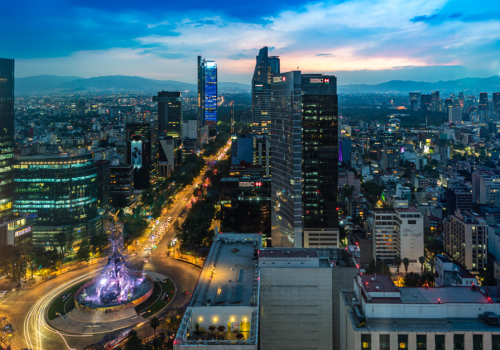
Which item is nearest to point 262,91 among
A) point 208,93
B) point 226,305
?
point 208,93

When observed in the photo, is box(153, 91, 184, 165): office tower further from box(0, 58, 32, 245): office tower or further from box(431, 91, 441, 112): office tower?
box(431, 91, 441, 112): office tower

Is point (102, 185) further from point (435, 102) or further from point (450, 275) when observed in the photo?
point (435, 102)

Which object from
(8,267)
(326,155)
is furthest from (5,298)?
(326,155)

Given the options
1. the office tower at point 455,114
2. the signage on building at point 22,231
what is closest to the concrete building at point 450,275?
the signage on building at point 22,231

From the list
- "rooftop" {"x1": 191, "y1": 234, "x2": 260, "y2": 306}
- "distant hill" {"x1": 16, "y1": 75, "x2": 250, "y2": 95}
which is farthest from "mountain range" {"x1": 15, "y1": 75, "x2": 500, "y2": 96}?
"rooftop" {"x1": 191, "y1": 234, "x2": 260, "y2": 306}

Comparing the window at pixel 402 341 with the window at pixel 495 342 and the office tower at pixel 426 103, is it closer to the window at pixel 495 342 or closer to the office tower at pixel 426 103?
the window at pixel 495 342

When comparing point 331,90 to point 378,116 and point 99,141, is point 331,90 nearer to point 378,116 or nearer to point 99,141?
point 99,141
